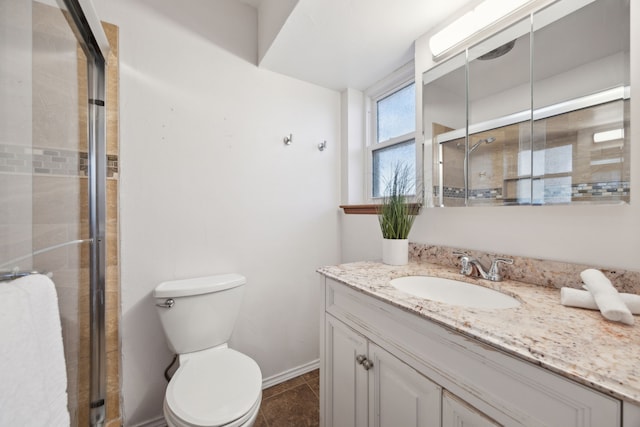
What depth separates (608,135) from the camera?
0.77m

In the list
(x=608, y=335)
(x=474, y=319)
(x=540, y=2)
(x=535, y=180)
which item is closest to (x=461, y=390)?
(x=474, y=319)

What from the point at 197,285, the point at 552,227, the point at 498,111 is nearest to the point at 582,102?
the point at 498,111

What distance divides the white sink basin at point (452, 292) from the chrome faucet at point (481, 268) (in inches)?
3.1

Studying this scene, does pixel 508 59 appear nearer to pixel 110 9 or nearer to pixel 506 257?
pixel 506 257

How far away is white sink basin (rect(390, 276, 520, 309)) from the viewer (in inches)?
35.0

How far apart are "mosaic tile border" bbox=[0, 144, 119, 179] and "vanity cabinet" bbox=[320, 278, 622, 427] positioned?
104 cm

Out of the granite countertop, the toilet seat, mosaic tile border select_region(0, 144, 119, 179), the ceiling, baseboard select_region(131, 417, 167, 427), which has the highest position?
the ceiling

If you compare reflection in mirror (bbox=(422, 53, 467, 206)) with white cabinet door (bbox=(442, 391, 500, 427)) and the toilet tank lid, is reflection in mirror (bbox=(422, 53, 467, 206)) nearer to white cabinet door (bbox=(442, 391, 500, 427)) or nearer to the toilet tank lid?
white cabinet door (bbox=(442, 391, 500, 427))

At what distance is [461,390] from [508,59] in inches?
47.4

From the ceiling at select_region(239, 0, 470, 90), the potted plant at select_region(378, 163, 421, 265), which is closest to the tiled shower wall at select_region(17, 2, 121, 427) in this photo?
the ceiling at select_region(239, 0, 470, 90)

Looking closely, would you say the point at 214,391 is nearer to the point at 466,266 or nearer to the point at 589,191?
the point at 466,266

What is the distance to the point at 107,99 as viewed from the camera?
3.82ft

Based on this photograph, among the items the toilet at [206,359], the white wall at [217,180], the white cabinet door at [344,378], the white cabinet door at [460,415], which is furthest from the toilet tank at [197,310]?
the white cabinet door at [460,415]

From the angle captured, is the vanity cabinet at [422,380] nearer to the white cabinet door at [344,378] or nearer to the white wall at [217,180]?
the white cabinet door at [344,378]
